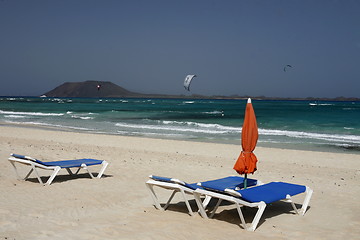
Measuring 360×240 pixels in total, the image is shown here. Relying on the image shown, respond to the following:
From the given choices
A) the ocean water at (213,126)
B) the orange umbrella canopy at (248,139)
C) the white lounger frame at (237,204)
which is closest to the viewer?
the white lounger frame at (237,204)

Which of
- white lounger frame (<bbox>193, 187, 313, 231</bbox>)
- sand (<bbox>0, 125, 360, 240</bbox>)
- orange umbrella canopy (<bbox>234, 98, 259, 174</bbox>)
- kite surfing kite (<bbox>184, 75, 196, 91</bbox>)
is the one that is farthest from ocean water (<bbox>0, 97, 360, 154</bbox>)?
white lounger frame (<bbox>193, 187, 313, 231</bbox>)

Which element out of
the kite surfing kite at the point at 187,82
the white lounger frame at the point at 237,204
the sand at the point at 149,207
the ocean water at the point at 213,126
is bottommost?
the ocean water at the point at 213,126

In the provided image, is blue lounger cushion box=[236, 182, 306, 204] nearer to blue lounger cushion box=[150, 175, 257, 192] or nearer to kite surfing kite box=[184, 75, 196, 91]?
blue lounger cushion box=[150, 175, 257, 192]

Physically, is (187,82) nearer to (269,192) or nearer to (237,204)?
(269,192)

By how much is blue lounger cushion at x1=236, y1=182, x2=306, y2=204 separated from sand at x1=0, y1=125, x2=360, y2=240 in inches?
15.2

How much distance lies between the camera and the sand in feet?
16.6

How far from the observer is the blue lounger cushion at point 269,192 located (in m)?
5.50

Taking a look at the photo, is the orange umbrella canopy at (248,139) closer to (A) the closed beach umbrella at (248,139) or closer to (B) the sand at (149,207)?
(A) the closed beach umbrella at (248,139)

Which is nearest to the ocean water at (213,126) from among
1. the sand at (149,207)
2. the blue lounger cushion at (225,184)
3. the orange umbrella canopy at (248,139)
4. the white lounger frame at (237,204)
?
the sand at (149,207)

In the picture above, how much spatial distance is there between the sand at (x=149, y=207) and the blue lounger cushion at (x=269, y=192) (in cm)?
39

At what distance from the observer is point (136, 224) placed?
5.34m

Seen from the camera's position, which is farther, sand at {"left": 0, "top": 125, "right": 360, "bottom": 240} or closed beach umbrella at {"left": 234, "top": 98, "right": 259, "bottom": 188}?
closed beach umbrella at {"left": 234, "top": 98, "right": 259, "bottom": 188}

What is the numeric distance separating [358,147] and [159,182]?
15.1m

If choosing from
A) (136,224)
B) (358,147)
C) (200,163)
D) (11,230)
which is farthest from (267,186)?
(358,147)
